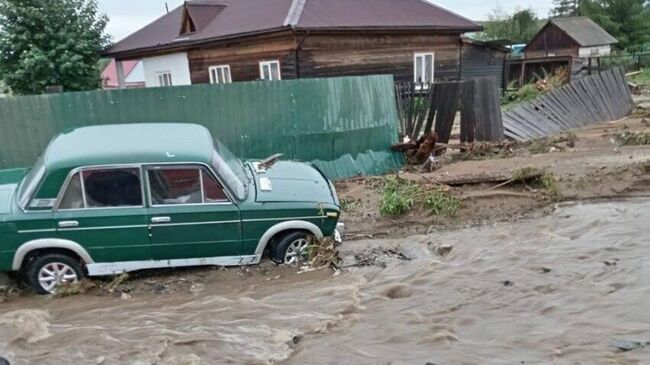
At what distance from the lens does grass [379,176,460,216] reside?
7.11m

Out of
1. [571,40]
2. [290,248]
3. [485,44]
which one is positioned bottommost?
[290,248]

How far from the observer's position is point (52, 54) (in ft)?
70.3

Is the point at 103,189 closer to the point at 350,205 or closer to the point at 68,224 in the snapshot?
the point at 68,224

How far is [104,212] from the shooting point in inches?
204

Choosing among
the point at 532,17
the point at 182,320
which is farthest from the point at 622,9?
the point at 182,320

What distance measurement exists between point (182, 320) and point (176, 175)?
4.91 ft

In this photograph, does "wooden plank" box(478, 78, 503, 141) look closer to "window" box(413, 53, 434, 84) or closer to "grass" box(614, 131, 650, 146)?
"grass" box(614, 131, 650, 146)

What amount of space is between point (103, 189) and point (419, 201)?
420 centimetres

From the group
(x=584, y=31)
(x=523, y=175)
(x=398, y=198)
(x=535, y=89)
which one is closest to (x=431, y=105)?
(x=523, y=175)

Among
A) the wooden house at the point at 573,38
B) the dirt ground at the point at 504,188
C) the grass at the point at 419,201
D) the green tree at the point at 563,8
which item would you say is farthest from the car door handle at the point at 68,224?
the green tree at the point at 563,8

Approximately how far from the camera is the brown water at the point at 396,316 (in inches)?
165

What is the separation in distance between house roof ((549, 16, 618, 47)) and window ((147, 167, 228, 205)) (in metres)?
45.2

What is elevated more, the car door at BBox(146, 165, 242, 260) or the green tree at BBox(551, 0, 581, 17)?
the green tree at BBox(551, 0, 581, 17)

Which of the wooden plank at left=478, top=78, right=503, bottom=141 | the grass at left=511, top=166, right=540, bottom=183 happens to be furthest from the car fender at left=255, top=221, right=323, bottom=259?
the wooden plank at left=478, top=78, right=503, bottom=141
